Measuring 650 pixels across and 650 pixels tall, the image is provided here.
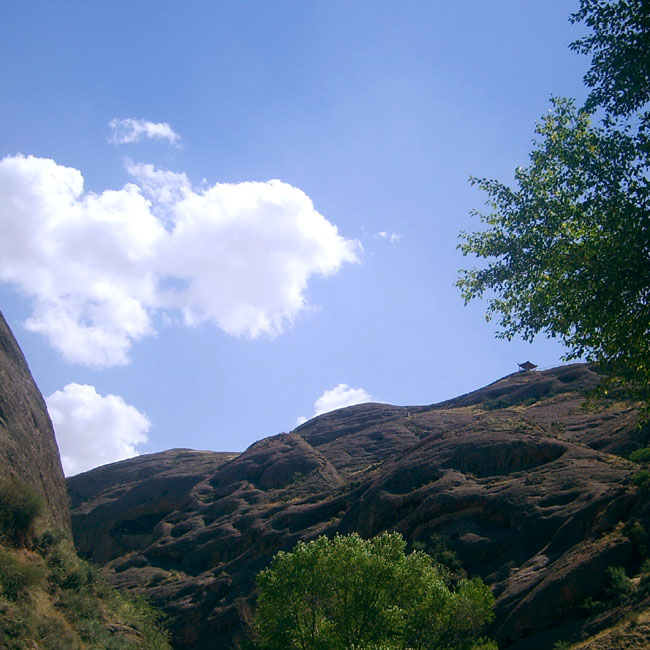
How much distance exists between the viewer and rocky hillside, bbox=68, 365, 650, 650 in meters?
26.0

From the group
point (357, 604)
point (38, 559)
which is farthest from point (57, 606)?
point (357, 604)

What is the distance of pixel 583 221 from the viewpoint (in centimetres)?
1282

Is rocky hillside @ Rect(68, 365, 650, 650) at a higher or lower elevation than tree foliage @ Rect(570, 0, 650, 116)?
lower

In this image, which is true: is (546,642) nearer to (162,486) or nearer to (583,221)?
(583,221)

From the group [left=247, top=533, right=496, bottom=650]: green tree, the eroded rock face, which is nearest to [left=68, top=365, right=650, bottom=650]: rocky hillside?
[left=247, top=533, right=496, bottom=650]: green tree

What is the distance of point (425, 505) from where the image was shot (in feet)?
132

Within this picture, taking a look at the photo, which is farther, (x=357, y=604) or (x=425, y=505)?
(x=425, y=505)

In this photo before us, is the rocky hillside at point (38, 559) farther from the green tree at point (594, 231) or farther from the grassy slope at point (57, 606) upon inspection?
the green tree at point (594, 231)

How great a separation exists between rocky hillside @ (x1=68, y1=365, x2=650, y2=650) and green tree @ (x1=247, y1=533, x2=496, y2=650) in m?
3.90

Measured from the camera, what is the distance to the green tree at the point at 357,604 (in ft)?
70.4

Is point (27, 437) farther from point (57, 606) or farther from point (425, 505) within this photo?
point (425, 505)

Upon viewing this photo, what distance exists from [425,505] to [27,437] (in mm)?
24890

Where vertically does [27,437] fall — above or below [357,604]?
above

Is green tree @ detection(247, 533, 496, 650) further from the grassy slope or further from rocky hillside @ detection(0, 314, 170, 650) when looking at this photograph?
rocky hillside @ detection(0, 314, 170, 650)
